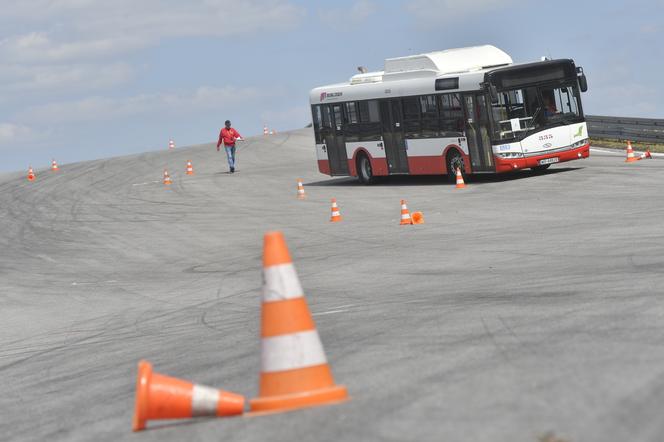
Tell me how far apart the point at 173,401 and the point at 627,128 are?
31293 millimetres

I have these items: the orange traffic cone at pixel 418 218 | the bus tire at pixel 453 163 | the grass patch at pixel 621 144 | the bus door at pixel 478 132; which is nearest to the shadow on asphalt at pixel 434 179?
the bus tire at pixel 453 163

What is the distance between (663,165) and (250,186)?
11.6 meters

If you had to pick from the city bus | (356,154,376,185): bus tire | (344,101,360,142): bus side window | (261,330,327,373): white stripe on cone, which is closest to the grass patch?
the city bus

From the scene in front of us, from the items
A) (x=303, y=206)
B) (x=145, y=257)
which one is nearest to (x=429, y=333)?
(x=145, y=257)

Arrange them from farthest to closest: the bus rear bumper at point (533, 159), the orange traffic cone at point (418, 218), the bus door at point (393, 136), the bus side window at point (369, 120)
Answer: the bus side window at point (369, 120), the bus door at point (393, 136), the bus rear bumper at point (533, 159), the orange traffic cone at point (418, 218)

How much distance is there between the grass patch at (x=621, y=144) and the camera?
34.0 m

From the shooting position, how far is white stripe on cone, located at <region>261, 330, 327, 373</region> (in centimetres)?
684

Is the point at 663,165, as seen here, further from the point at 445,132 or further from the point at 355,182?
the point at 355,182

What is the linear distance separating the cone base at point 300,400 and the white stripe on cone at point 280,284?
0.60m

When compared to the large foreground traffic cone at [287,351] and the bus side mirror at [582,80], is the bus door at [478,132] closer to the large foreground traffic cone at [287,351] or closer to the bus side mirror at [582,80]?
the bus side mirror at [582,80]

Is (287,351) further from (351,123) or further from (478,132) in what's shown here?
(351,123)

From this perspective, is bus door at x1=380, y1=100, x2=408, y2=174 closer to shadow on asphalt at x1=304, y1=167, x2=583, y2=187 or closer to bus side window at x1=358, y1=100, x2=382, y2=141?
bus side window at x1=358, y1=100, x2=382, y2=141

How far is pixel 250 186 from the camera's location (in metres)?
34.0

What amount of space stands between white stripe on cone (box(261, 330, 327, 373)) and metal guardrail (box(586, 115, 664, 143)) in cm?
2881
